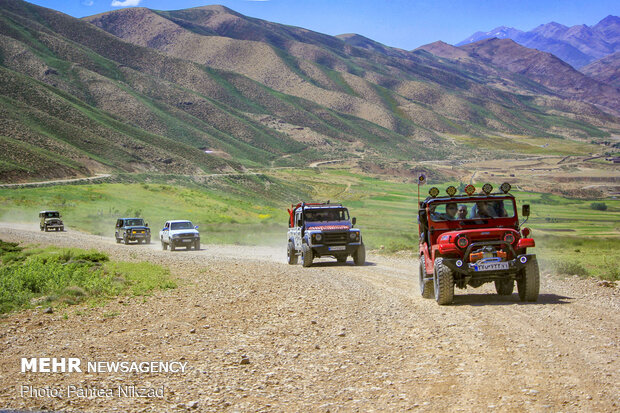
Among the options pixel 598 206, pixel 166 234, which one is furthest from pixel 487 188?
pixel 598 206

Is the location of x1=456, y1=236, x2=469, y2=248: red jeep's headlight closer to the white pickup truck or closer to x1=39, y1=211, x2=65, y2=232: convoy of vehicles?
the white pickup truck

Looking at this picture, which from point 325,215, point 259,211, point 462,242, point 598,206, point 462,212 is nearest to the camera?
point 462,242

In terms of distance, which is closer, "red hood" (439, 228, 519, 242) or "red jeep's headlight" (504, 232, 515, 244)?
"red jeep's headlight" (504, 232, 515, 244)

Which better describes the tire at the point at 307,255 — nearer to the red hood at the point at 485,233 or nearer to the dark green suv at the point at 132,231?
the red hood at the point at 485,233

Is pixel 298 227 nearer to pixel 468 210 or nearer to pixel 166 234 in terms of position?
pixel 468 210

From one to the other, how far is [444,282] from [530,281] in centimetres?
176

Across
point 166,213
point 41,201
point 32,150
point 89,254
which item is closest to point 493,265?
point 89,254

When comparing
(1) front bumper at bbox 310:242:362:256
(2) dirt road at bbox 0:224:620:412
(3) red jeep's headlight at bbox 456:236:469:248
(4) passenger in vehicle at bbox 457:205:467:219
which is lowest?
(2) dirt road at bbox 0:224:620:412

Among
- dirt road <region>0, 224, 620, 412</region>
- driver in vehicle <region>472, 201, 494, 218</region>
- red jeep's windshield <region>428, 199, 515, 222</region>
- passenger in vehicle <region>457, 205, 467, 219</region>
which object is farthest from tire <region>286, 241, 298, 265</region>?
driver in vehicle <region>472, 201, 494, 218</region>

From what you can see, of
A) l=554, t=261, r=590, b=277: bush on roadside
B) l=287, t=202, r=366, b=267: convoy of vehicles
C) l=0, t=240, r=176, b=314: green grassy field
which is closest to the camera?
l=0, t=240, r=176, b=314: green grassy field

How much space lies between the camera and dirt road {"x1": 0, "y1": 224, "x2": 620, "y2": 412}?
22.7 ft

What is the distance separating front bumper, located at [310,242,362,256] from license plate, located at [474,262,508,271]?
10.7 metres

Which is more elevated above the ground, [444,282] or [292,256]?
[444,282]
